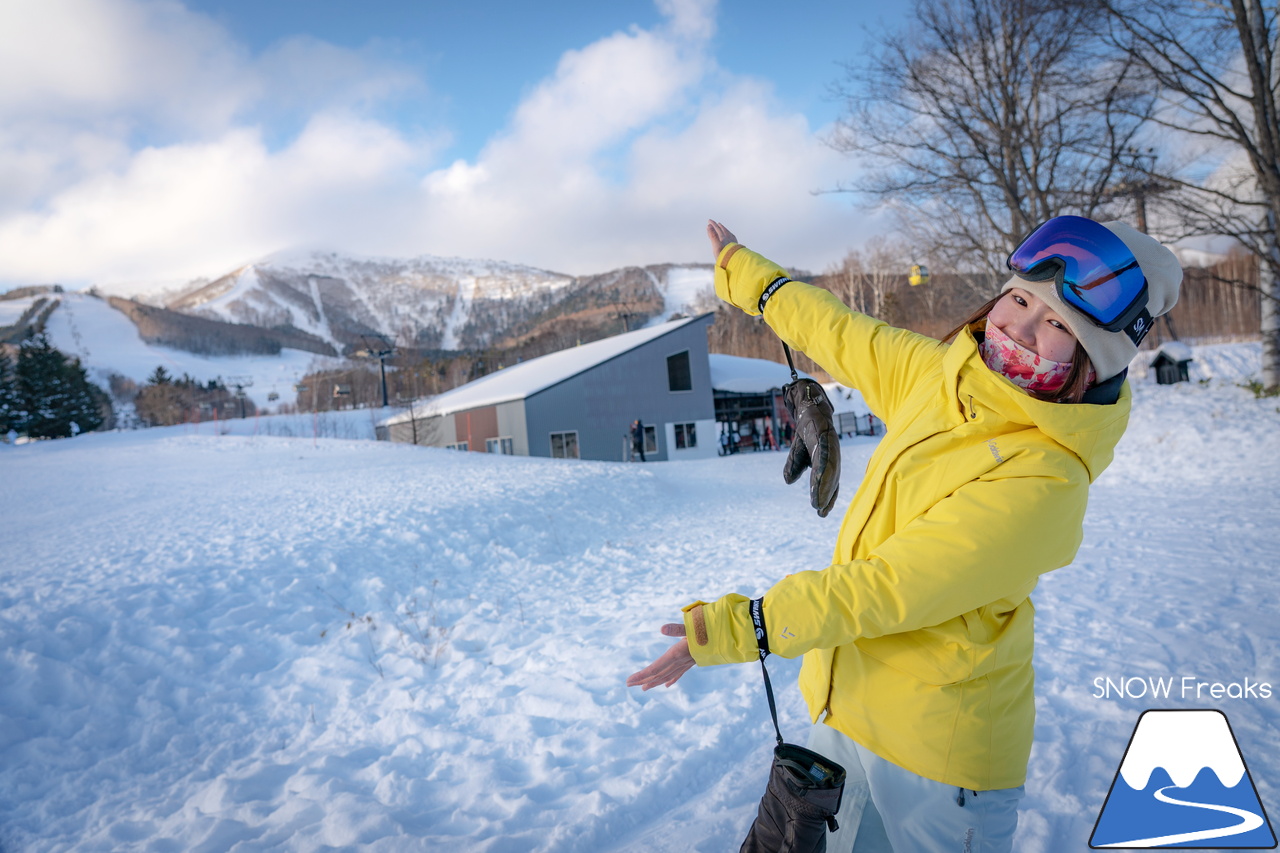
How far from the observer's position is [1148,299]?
1311mm

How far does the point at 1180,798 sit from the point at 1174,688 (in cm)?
170

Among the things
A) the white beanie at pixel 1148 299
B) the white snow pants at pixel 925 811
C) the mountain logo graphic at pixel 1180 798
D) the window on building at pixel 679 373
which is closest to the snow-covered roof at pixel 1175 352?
the window on building at pixel 679 373

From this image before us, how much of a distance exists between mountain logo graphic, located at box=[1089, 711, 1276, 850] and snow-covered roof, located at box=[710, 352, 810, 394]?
2473 centimetres

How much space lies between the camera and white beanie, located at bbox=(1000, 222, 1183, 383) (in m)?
1.25

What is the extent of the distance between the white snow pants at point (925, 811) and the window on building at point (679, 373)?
23860mm

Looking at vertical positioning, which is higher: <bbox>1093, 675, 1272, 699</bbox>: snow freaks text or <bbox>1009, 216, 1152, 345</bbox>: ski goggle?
<bbox>1009, 216, 1152, 345</bbox>: ski goggle

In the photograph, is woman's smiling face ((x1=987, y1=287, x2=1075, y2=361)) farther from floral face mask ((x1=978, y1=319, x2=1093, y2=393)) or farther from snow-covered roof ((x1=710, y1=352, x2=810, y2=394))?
snow-covered roof ((x1=710, y1=352, x2=810, y2=394))

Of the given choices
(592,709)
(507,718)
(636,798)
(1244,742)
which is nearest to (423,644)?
(507,718)

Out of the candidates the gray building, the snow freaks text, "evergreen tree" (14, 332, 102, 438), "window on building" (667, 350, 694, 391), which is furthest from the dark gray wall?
"evergreen tree" (14, 332, 102, 438)

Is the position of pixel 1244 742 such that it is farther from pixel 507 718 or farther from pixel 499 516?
pixel 499 516

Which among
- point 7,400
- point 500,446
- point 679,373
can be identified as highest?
point 7,400

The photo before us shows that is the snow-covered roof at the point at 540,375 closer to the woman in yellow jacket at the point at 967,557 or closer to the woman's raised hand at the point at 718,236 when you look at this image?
the woman's raised hand at the point at 718,236

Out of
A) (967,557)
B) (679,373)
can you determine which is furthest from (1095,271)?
(679,373)

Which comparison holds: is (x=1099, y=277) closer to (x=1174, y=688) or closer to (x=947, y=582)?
(x=947, y=582)
